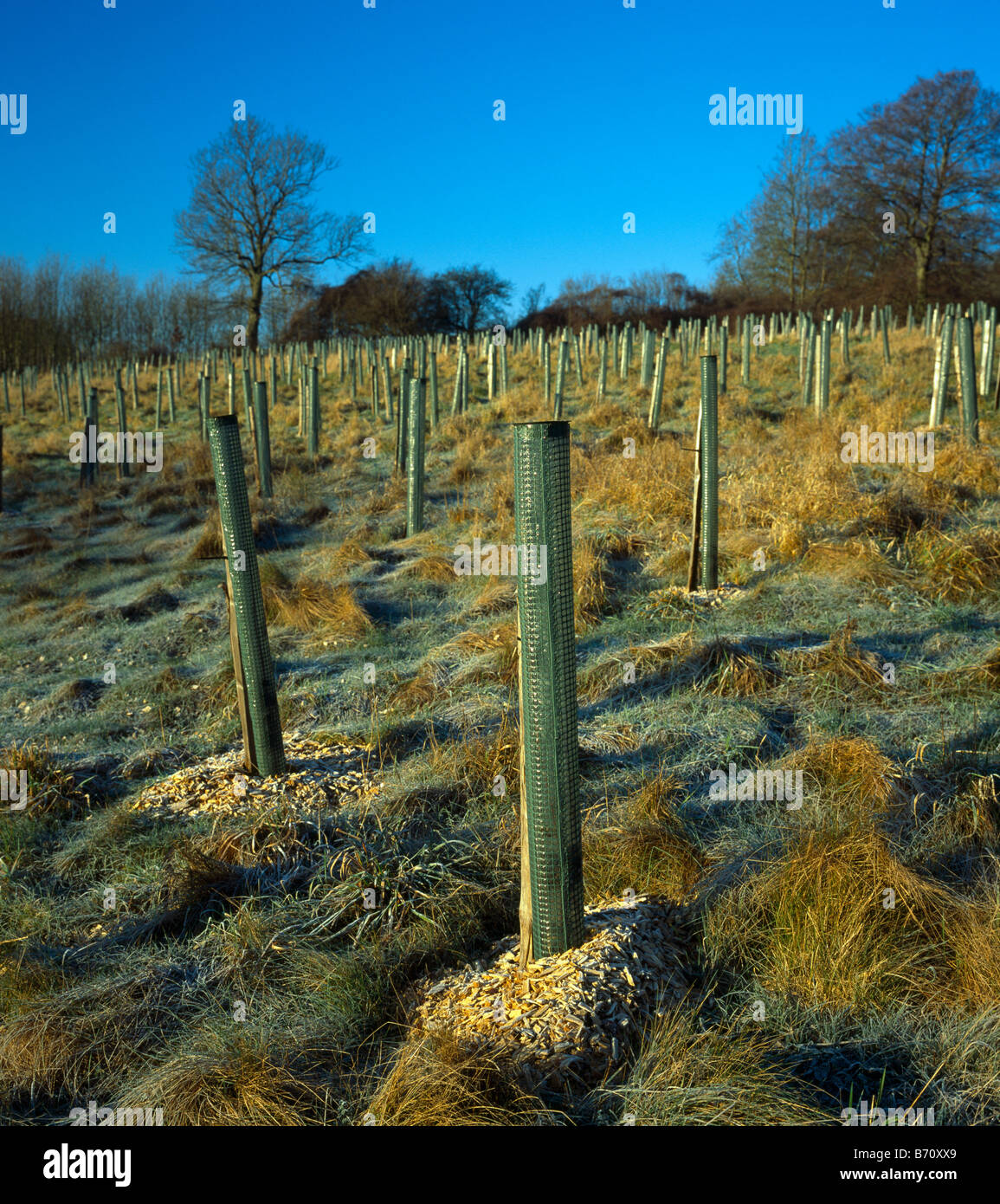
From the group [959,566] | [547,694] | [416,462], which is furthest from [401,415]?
Result: [547,694]

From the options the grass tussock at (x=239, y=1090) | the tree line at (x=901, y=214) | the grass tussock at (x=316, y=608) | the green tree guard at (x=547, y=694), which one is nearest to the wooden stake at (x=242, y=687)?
the grass tussock at (x=239, y=1090)

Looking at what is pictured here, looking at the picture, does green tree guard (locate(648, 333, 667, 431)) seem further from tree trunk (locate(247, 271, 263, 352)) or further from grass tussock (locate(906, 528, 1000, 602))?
tree trunk (locate(247, 271, 263, 352))

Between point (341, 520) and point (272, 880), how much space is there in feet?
22.9

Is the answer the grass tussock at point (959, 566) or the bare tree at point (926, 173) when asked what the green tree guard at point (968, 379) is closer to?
the grass tussock at point (959, 566)

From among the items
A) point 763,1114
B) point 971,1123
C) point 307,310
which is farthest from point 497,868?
point 307,310

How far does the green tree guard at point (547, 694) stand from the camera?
2.41 meters

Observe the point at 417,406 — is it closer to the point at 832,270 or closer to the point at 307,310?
the point at 832,270

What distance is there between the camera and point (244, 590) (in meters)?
3.97

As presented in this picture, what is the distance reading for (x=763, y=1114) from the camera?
2115 millimetres

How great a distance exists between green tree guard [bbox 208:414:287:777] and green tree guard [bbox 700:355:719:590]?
333 cm

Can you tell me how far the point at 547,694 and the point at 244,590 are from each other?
6.49 feet

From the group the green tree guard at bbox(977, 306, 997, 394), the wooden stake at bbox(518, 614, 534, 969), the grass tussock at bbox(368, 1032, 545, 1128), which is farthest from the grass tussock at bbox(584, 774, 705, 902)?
the green tree guard at bbox(977, 306, 997, 394)

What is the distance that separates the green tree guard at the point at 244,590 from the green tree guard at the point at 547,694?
1860mm

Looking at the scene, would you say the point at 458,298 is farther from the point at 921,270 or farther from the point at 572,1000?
the point at 572,1000
